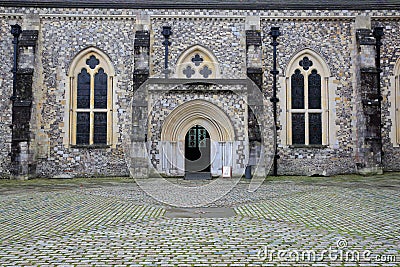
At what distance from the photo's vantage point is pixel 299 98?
19672 mm

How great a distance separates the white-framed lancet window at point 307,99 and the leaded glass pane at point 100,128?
28.1ft

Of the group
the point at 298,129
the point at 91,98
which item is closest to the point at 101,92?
the point at 91,98

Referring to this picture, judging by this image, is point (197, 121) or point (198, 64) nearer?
point (197, 121)

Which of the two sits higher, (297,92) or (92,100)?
(297,92)

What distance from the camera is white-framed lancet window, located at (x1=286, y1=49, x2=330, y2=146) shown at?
63.8 feet

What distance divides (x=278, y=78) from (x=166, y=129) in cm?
581

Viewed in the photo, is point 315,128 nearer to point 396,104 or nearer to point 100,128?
point 396,104

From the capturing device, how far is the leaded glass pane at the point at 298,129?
1947 centimetres

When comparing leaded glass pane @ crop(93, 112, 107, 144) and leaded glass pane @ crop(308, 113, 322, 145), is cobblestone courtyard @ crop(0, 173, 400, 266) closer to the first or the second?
leaded glass pane @ crop(93, 112, 107, 144)

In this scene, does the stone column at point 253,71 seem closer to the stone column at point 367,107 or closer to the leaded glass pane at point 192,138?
the leaded glass pane at point 192,138

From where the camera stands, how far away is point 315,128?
64.2 ft

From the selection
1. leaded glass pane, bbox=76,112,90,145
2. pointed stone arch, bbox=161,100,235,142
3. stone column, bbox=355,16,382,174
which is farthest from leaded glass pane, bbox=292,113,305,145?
leaded glass pane, bbox=76,112,90,145

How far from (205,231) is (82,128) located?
13.5m

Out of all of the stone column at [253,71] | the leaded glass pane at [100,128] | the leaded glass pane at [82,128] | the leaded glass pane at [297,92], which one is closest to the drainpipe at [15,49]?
the leaded glass pane at [82,128]
